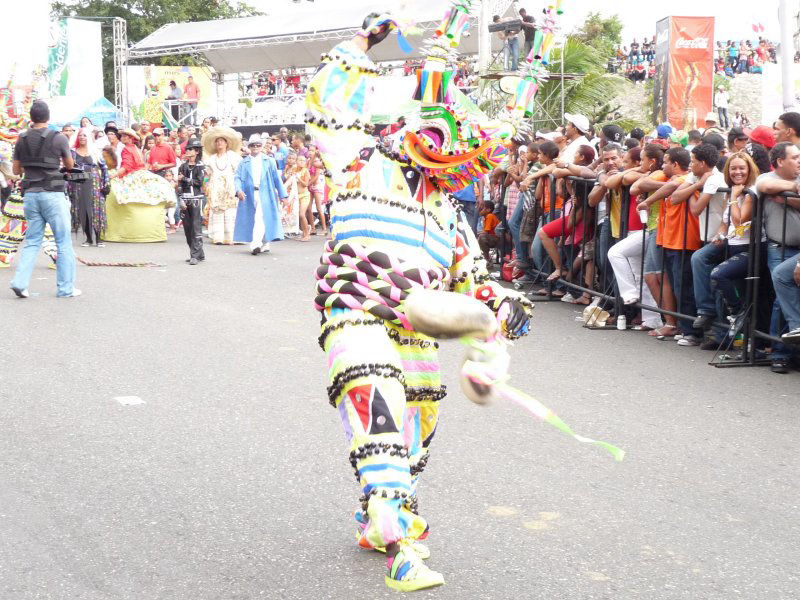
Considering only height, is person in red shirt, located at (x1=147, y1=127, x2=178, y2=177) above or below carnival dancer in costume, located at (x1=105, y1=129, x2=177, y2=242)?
above

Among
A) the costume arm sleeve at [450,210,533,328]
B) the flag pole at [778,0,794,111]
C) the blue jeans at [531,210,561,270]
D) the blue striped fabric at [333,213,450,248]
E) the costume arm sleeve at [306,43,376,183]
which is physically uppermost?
the flag pole at [778,0,794,111]

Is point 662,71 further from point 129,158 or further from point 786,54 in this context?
point 129,158

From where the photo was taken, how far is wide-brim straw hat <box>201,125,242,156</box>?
624 inches

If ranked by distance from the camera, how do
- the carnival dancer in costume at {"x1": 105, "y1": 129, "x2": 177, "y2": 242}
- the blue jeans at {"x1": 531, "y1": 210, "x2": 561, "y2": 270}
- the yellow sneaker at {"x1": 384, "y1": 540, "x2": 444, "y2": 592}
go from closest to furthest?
the yellow sneaker at {"x1": 384, "y1": 540, "x2": 444, "y2": 592} < the blue jeans at {"x1": 531, "y1": 210, "x2": 561, "y2": 270} < the carnival dancer in costume at {"x1": 105, "y1": 129, "x2": 177, "y2": 242}

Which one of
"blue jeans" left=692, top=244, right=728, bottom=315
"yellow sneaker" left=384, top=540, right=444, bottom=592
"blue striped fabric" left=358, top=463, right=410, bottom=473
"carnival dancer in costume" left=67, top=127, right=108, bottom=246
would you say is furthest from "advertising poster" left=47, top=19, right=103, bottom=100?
"yellow sneaker" left=384, top=540, right=444, bottom=592

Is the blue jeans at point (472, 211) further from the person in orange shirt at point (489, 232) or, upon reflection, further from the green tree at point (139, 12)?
the green tree at point (139, 12)

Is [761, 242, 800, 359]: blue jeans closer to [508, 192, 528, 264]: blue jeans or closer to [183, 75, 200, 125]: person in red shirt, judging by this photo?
[508, 192, 528, 264]: blue jeans

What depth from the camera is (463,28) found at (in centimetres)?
365

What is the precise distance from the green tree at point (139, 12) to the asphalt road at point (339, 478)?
55.7 metres

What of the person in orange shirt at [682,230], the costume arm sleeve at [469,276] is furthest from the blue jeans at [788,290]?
the costume arm sleeve at [469,276]

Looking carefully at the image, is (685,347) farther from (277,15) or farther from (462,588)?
(277,15)

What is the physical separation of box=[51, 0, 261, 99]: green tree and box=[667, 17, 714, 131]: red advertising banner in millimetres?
44894

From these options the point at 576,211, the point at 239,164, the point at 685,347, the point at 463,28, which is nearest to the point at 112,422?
the point at 463,28

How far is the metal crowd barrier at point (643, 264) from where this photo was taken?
773 centimetres
